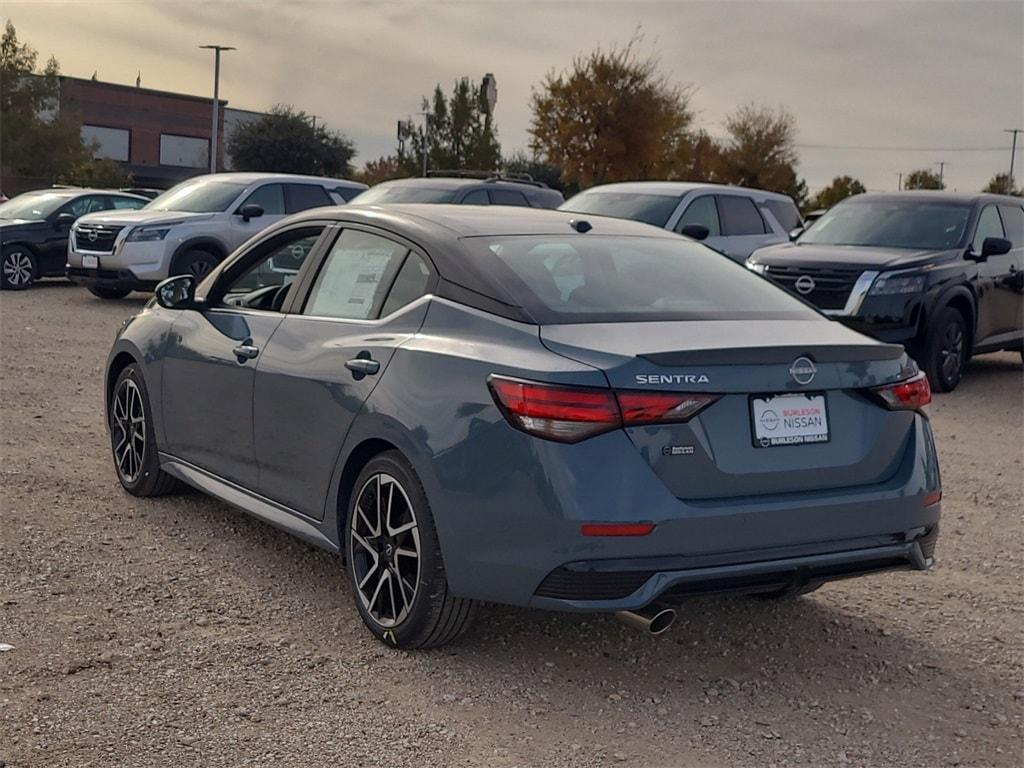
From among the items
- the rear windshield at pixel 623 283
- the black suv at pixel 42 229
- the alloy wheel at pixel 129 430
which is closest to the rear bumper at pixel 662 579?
the rear windshield at pixel 623 283

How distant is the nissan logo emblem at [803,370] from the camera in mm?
4406

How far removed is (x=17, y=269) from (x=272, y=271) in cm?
1572

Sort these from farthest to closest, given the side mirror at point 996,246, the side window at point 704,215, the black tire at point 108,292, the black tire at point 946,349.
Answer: the black tire at point 108,292 → the side window at point 704,215 → the side mirror at point 996,246 → the black tire at point 946,349

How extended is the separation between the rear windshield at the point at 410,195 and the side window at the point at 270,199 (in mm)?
1545

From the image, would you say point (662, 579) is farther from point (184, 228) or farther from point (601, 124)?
point (601, 124)

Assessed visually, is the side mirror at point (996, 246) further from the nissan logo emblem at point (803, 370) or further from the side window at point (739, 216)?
the nissan logo emblem at point (803, 370)

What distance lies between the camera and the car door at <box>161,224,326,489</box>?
5.81m

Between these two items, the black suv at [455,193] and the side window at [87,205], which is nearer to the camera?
the black suv at [455,193]

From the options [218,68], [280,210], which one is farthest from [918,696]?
[218,68]

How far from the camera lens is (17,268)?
67.3 feet

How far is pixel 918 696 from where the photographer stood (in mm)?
4703

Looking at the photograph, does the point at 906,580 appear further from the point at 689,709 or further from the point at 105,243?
the point at 105,243

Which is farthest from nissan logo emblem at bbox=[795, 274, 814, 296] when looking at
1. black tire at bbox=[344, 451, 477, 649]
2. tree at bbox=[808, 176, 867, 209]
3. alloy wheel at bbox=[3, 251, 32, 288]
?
tree at bbox=[808, 176, 867, 209]

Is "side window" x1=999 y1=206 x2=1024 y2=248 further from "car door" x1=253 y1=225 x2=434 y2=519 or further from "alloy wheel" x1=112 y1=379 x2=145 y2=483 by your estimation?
"car door" x1=253 y1=225 x2=434 y2=519
